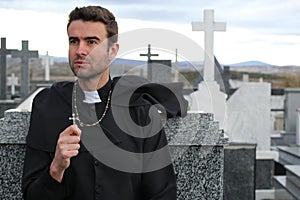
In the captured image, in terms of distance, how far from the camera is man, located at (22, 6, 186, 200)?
6.88ft

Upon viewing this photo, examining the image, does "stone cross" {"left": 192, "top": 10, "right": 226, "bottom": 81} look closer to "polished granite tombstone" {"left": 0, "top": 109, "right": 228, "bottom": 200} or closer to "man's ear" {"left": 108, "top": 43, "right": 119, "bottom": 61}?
"polished granite tombstone" {"left": 0, "top": 109, "right": 228, "bottom": 200}

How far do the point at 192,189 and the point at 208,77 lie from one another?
5068mm

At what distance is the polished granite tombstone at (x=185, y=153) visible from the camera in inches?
112

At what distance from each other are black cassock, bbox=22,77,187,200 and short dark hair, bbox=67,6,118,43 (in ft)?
0.82

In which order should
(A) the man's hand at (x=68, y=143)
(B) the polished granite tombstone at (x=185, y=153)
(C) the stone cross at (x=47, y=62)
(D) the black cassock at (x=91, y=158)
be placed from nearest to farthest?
(A) the man's hand at (x=68, y=143) → (D) the black cassock at (x=91, y=158) → (B) the polished granite tombstone at (x=185, y=153) → (C) the stone cross at (x=47, y=62)

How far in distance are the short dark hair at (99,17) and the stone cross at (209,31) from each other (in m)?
5.52

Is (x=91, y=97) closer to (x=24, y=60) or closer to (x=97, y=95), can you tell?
(x=97, y=95)

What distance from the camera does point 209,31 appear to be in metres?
7.82

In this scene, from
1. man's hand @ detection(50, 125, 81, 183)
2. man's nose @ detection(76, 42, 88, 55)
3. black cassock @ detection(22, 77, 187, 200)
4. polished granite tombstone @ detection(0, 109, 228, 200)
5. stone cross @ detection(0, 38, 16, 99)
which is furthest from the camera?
stone cross @ detection(0, 38, 16, 99)

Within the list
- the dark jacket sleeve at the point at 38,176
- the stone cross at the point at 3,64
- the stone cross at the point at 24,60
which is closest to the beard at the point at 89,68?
the dark jacket sleeve at the point at 38,176

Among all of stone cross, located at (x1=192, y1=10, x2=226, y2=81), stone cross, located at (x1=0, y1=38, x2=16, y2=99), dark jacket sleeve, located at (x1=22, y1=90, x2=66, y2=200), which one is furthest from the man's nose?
stone cross, located at (x1=0, y1=38, x2=16, y2=99)

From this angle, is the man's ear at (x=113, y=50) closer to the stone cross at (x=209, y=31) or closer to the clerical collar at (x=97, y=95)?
the clerical collar at (x=97, y=95)

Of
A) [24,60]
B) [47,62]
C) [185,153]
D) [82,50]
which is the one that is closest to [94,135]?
[82,50]

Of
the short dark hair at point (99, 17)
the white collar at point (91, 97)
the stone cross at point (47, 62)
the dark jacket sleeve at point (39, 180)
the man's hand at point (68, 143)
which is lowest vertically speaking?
the dark jacket sleeve at point (39, 180)
